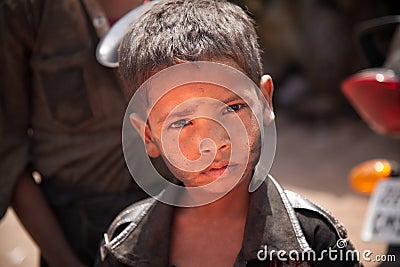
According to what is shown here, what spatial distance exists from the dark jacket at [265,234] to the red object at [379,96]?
112 cm

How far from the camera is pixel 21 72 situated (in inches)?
89.7

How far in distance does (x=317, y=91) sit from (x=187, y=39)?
175 inches

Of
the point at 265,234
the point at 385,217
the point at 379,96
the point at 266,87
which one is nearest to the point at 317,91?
the point at 379,96

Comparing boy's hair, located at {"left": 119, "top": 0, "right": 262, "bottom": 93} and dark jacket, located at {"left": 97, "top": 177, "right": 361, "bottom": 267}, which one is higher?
boy's hair, located at {"left": 119, "top": 0, "right": 262, "bottom": 93}

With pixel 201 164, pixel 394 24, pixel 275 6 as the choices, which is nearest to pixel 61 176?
pixel 201 164

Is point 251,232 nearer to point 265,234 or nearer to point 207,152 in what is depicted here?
point 265,234

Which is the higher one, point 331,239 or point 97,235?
point 331,239

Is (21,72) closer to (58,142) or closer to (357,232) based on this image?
(58,142)

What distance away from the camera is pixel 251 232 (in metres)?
1.67

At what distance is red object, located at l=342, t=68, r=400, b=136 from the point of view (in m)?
2.72

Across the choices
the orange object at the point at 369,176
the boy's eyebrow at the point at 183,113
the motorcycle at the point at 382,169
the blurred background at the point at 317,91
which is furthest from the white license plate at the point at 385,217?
the blurred background at the point at 317,91

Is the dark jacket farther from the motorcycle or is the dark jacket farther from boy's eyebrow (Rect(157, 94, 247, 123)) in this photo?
the motorcycle

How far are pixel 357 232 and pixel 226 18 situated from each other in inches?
101

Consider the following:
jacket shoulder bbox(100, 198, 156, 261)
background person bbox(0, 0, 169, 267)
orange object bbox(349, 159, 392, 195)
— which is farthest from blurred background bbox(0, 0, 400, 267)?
jacket shoulder bbox(100, 198, 156, 261)
